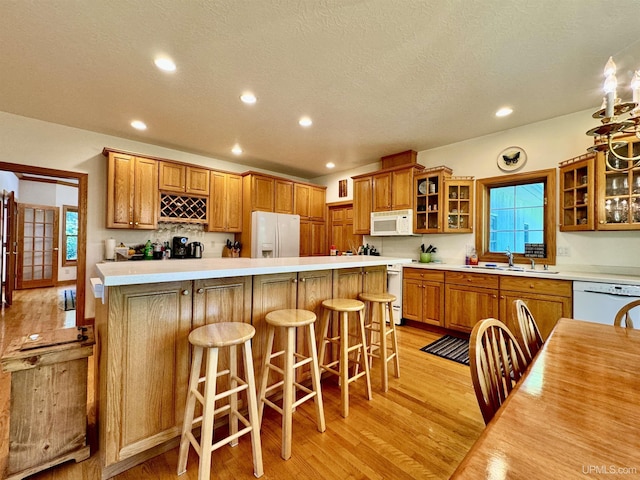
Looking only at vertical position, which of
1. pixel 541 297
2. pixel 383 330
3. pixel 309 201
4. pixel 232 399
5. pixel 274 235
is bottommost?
pixel 232 399

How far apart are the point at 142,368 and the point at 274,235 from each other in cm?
338

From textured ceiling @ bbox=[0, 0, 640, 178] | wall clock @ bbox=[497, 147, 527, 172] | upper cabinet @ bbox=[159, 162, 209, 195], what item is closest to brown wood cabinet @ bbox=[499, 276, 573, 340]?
wall clock @ bbox=[497, 147, 527, 172]

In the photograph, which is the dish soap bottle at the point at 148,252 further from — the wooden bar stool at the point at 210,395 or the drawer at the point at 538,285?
the drawer at the point at 538,285

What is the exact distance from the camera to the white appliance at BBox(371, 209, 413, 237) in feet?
13.6

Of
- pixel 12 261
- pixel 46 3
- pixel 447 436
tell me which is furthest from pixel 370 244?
pixel 12 261

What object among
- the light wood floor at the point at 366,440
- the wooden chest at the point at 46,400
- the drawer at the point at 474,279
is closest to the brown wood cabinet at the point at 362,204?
the drawer at the point at 474,279

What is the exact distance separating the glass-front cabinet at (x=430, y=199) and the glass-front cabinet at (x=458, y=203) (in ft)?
0.24

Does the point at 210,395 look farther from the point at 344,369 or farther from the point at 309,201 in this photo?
the point at 309,201

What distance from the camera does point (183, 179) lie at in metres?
4.21

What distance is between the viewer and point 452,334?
3.64 meters

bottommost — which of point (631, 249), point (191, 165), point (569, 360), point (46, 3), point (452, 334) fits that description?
point (452, 334)

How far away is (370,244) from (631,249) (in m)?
3.22

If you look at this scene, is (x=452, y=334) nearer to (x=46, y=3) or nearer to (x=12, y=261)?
(x=46, y=3)

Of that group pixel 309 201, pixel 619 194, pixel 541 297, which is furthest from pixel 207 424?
pixel 309 201
